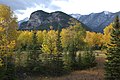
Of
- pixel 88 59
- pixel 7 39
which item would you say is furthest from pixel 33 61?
pixel 88 59

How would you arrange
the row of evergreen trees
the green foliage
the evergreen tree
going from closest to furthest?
the evergreen tree < the row of evergreen trees < the green foliage

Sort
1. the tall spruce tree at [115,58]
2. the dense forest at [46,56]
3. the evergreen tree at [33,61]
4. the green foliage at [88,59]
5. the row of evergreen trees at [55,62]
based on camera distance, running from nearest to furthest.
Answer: the tall spruce tree at [115,58], the dense forest at [46,56], the evergreen tree at [33,61], the row of evergreen trees at [55,62], the green foliage at [88,59]

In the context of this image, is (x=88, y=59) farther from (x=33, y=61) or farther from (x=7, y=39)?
(x=7, y=39)

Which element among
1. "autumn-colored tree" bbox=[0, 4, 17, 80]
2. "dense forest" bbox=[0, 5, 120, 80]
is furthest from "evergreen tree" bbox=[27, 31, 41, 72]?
"autumn-colored tree" bbox=[0, 4, 17, 80]

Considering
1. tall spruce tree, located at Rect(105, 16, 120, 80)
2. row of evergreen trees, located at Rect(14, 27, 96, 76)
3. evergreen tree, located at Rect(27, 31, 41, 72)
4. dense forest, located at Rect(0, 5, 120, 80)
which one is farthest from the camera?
row of evergreen trees, located at Rect(14, 27, 96, 76)

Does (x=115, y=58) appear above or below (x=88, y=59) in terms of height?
above

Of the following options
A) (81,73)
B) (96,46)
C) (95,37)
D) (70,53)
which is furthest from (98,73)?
(96,46)

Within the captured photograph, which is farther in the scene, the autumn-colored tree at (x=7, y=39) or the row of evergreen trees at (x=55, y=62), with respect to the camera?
the row of evergreen trees at (x=55, y=62)

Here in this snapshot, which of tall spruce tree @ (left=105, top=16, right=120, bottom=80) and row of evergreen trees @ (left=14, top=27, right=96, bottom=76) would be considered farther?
row of evergreen trees @ (left=14, top=27, right=96, bottom=76)

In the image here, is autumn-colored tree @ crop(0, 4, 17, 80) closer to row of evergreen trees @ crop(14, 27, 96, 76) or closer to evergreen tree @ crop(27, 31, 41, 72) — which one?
evergreen tree @ crop(27, 31, 41, 72)

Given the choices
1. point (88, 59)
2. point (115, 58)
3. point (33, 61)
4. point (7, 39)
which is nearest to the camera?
point (115, 58)

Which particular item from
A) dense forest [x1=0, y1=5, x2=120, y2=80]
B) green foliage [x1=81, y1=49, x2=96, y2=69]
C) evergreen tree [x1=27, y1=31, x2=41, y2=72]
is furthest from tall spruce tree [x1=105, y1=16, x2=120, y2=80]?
green foliage [x1=81, y1=49, x2=96, y2=69]

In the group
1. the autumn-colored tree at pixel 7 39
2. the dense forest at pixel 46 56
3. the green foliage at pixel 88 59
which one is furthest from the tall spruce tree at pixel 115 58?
the green foliage at pixel 88 59

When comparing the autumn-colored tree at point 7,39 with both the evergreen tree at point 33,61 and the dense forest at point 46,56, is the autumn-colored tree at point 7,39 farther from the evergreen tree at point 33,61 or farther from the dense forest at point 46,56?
the evergreen tree at point 33,61
